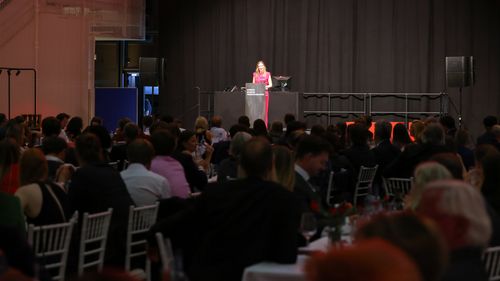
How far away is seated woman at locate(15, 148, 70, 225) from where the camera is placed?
5.24 meters

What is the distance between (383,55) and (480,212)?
19.1 m

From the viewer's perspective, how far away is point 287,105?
18.4 metres

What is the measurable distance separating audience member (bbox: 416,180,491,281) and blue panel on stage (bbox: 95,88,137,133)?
55.5 ft

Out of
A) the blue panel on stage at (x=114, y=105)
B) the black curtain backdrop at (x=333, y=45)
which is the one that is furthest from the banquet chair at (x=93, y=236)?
the black curtain backdrop at (x=333, y=45)

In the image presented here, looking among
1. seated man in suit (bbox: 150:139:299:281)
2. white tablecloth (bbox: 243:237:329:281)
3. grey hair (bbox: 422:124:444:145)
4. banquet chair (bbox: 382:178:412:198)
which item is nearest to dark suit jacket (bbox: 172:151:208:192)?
banquet chair (bbox: 382:178:412:198)

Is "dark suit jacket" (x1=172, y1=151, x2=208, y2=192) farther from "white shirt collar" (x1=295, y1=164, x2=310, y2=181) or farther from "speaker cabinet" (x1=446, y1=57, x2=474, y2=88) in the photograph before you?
"speaker cabinet" (x1=446, y1=57, x2=474, y2=88)

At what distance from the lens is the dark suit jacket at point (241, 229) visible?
13.9 ft

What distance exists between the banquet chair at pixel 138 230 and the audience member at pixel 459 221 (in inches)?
119

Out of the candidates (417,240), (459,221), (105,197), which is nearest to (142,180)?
(105,197)

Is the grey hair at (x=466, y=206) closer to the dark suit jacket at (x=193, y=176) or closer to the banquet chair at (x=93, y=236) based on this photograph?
the banquet chair at (x=93, y=236)

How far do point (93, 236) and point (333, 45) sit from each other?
17.2m

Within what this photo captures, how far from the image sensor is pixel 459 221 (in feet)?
9.81

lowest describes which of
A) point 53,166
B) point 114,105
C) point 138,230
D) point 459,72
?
point 138,230

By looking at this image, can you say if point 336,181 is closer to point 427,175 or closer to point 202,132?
point 202,132
